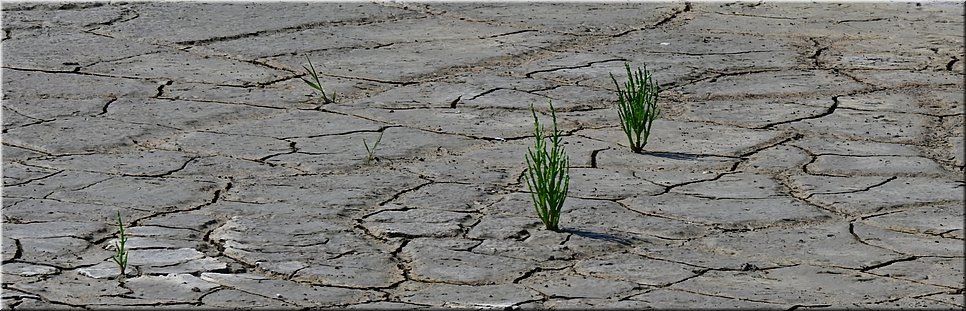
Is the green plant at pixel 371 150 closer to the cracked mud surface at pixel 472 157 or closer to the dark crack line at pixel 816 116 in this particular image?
the cracked mud surface at pixel 472 157

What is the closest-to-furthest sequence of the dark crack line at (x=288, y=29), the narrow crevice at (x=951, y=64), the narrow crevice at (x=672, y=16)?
1. the narrow crevice at (x=951, y=64)
2. the dark crack line at (x=288, y=29)
3. the narrow crevice at (x=672, y=16)

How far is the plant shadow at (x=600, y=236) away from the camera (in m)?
4.37

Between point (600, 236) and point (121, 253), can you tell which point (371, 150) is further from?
point (121, 253)

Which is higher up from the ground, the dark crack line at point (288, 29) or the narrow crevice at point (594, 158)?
the dark crack line at point (288, 29)

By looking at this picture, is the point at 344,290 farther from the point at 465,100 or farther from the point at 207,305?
the point at 465,100

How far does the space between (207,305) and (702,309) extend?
119 centimetres

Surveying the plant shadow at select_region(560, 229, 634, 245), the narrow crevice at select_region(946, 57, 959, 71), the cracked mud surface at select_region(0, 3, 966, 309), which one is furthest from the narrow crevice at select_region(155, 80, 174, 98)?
the narrow crevice at select_region(946, 57, 959, 71)

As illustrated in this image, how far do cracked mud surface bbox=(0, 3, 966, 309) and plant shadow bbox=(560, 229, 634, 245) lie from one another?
20 millimetres

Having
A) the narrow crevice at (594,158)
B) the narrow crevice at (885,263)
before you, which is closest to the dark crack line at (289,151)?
the narrow crevice at (594,158)

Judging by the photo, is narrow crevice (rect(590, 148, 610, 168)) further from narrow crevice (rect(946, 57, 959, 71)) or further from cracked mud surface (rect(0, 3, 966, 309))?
narrow crevice (rect(946, 57, 959, 71))

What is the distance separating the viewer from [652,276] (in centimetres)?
406

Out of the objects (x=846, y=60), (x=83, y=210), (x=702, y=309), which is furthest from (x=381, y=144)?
(x=846, y=60)

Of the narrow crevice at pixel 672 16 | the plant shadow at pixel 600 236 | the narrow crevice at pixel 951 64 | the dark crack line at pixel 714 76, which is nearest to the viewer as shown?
the plant shadow at pixel 600 236

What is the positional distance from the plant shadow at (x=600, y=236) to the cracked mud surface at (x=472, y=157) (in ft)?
0.07
